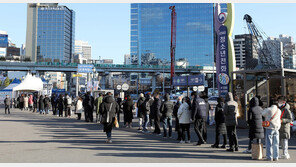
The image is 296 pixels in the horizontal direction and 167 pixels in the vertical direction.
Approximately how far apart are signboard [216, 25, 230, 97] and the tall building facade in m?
108

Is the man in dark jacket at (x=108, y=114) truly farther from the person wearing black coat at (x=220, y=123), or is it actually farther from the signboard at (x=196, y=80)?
the signboard at (x=196, y=80)

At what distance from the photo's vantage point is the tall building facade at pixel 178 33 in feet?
424

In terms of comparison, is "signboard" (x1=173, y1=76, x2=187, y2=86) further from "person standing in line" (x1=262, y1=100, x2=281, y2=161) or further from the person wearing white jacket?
"person standing in line" (x1=262, y1=100, x2=281, y2=161)

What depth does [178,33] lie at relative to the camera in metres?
133

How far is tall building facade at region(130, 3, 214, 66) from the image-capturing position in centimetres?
12925

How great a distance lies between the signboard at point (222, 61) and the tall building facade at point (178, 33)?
10845cm

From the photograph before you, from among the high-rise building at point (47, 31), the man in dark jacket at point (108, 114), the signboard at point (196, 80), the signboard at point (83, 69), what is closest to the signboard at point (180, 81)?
the signboard at point (196, 80)

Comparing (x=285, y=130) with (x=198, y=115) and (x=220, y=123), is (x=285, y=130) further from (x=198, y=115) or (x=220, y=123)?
(x=198, y=115)

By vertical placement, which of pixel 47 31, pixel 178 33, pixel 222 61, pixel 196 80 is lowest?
pixel 196 80

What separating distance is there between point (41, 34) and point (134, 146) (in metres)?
196

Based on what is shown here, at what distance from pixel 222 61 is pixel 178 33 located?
11584 centimetres

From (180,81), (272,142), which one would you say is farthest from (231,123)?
(180,81)

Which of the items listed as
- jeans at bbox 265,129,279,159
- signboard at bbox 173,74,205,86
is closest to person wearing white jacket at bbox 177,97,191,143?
jeans at bbox 265,129,279,159

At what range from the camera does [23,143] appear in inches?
416
